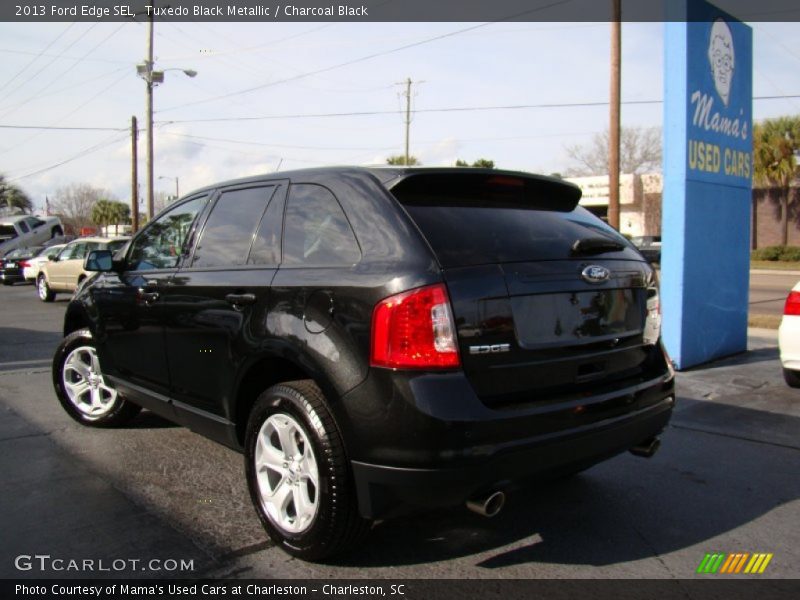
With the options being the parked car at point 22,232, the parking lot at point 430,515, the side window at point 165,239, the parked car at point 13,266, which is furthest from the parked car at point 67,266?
the parked car at point 22,232

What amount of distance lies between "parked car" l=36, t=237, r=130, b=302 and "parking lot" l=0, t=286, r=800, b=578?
39.2 ft

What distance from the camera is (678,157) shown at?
750cm

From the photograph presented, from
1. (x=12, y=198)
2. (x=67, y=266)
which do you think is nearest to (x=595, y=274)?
(x=67, y=266)

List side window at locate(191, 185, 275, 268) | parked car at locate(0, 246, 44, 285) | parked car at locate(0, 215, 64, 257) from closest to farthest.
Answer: side window at locate(191, 185, 275, 268), parked car at locate(0, 246, 44, 285), parked car at locate(0, 215, 64, 257)

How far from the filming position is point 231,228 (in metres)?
3.93

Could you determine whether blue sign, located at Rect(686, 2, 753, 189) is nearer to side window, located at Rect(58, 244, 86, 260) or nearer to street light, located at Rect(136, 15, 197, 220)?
side window, located at Rect(58, 244, 86, 260)

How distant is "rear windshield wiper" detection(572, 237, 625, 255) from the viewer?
3.24 metres

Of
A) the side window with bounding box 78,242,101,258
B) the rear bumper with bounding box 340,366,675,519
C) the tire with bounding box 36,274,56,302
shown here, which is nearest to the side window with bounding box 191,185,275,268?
the rear bumper with bounding box 340,366,675,519

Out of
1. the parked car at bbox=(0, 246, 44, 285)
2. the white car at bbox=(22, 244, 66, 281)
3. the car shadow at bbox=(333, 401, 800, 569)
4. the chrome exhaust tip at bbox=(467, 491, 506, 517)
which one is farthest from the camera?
the parked car at bbox=(0, 246, 44, 285)

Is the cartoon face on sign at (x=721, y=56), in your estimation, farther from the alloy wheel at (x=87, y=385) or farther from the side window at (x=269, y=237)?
the alloy wheel at (x=87, y=385)

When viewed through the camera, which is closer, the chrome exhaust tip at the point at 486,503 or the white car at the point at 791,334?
the chrome exhaust tip at the point at 486,503

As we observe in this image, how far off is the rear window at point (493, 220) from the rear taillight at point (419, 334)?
0.18 metres

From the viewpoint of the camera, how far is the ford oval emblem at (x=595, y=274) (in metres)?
3.15

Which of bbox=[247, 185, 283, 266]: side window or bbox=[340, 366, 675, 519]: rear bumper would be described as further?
bbox=[247, 185, 283, 266]: side window
